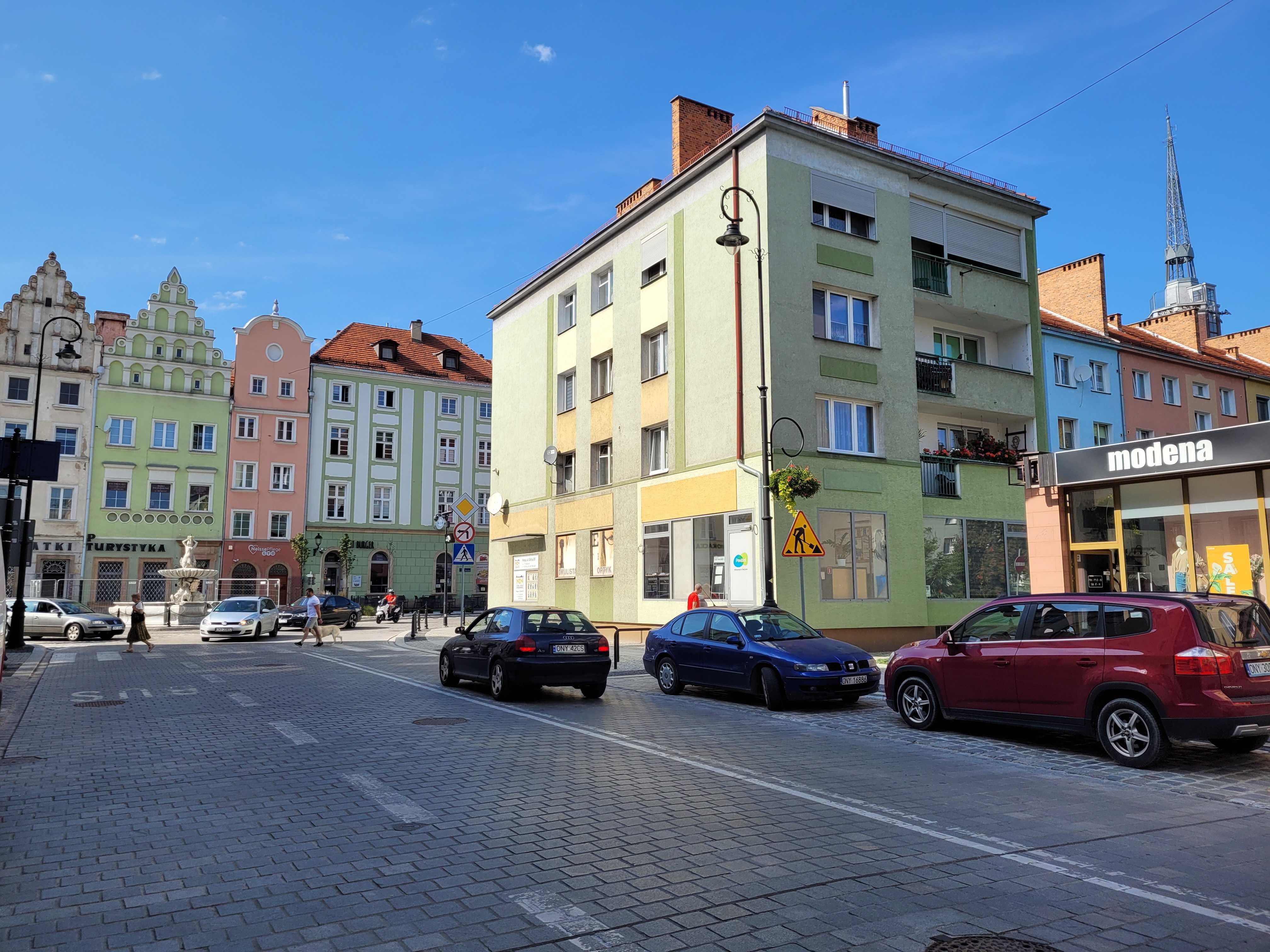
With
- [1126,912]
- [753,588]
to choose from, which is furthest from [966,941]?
[753,588]

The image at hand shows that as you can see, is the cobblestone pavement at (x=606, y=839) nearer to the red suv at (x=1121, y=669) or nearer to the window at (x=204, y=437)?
the red suv at (x=1121, y=669)

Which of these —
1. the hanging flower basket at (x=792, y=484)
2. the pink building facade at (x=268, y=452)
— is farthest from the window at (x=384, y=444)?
the hanging flower basket at (x=792, y=484)

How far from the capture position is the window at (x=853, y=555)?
2230 cm

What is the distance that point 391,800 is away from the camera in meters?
7.28

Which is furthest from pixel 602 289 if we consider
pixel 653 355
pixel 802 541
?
pixel 802 541

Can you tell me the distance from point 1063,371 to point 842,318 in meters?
12.4

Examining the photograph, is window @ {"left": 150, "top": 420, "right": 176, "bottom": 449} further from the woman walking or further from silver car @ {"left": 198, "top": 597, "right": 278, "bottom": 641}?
the woman walking

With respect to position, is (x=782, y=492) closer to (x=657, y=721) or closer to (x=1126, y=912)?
(x=657, y=721)

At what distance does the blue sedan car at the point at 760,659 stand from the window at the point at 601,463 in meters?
13.7

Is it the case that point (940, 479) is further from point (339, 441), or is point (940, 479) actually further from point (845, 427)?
point (339, 441)

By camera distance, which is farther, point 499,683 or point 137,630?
point 137,630

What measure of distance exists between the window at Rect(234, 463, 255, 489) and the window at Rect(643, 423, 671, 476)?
3370 cm

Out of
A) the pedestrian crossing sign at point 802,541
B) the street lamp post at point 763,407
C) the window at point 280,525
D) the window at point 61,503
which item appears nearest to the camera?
the pedestrian crossing sign at point 802,541

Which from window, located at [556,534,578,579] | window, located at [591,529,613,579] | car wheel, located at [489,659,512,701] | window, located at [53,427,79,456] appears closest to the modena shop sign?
car wheel, located at [489,659,512,701]
